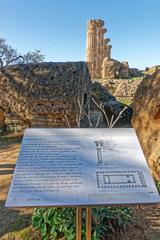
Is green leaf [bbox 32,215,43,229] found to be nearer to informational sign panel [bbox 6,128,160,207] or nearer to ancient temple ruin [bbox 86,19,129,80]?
informational sign panel [bbox 6,128,160,207]

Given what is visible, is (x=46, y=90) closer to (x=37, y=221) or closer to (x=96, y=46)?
(x=37, y=221)

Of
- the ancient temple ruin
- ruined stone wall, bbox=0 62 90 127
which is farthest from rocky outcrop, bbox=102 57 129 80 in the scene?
ruined stone wall, bbox=0 62 90 127

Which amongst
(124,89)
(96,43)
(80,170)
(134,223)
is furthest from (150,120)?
(96,43)

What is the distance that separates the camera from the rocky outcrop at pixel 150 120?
4.46 m

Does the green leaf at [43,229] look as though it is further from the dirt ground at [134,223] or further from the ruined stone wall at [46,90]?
the ruined stone wall at [46,90]

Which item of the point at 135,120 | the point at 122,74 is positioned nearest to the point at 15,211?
the point at 135,120

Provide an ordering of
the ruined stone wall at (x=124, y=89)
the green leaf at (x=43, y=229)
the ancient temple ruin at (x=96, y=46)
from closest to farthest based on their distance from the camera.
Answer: the green leaf at (x=43, y=229) < the ruined stone wall at (x=124, y=89) < the ancient temple ruin at (x=96, y=46)

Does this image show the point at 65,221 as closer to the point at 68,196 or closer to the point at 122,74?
the point at 68,196

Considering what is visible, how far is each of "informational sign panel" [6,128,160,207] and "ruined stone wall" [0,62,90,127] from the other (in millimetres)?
4673

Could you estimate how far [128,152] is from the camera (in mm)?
2492

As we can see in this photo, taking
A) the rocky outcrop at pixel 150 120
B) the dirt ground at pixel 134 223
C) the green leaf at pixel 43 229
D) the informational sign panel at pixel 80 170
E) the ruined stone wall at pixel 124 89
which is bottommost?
the ruined stone wall at pixel 124 89

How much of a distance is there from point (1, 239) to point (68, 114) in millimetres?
4492

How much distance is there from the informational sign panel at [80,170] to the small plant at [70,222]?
3.05 ft

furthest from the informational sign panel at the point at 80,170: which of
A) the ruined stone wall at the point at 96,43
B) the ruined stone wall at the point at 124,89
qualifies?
the ruined stone wall at the point at 96,43
